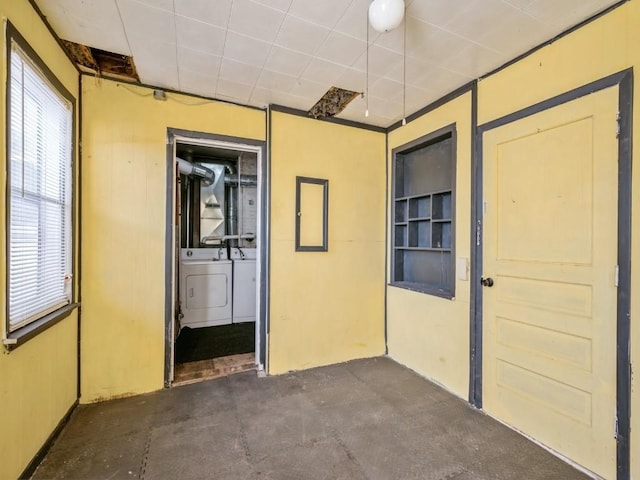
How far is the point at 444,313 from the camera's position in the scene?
104 inches

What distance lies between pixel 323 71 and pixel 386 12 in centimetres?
96

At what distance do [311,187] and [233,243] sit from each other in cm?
263

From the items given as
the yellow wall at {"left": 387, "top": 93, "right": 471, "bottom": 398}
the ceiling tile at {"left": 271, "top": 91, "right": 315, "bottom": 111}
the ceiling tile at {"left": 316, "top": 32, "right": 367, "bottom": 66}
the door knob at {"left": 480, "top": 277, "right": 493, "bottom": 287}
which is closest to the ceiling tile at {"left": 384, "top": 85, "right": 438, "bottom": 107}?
the yellow wall at {"left": 387, "top": 93, "right": 471, "bottom": 398}

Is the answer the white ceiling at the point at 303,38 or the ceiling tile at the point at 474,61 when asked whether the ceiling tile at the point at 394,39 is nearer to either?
the white ceiling at the point at 303,38

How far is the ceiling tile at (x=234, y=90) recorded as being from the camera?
8.10ft

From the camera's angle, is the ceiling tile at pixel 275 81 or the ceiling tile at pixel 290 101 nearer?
the ceiling tile at pixel 275 81

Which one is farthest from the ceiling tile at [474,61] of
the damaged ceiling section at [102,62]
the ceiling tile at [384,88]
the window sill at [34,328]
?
the window sill at [34,328]

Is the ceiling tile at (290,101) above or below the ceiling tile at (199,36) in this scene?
above

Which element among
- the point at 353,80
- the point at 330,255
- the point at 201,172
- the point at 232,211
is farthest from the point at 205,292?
the point at 353,80

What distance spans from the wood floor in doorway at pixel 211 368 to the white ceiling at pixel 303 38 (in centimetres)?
257

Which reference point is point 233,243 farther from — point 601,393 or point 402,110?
point 601,393

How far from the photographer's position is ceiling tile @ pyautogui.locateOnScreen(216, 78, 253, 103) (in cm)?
247

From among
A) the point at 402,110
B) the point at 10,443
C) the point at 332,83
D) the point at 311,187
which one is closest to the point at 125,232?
the point at 10,443

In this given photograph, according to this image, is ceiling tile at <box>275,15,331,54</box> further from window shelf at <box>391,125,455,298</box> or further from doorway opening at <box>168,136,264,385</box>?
window shelf at <box>391,125,455,298</box>
